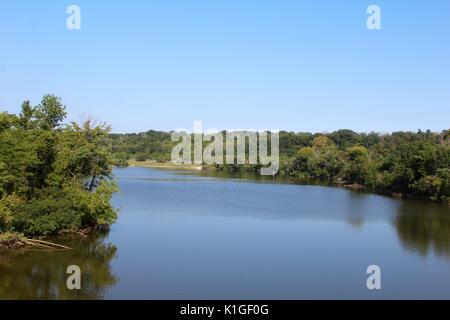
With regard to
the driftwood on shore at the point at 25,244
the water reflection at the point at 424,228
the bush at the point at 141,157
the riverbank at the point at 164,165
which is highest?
the bush at the point at 141,157

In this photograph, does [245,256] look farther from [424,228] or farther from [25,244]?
[424,228]

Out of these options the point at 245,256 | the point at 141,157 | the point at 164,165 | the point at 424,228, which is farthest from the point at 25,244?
the point at 141,157

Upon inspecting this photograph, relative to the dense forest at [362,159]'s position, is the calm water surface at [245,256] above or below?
below

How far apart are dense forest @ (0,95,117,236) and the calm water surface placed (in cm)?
158

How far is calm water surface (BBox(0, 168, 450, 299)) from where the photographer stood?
19844mm

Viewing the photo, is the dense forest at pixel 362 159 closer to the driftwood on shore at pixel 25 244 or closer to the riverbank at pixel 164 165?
the riverbank at pixel 164 165

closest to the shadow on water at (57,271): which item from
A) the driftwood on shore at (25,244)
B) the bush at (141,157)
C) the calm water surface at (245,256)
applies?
the calm water surface at (245,256)

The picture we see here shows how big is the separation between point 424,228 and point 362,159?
145ft

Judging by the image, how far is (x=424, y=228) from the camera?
1400 inches

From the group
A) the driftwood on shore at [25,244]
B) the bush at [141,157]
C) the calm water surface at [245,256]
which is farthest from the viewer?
the bush at [141,157]

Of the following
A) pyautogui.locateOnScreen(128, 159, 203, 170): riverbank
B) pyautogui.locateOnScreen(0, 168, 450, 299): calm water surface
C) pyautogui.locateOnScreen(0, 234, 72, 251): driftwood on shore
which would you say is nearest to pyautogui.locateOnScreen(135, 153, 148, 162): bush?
pyautogui.locateOnScreen(128, 159, 203, 170): riverbank

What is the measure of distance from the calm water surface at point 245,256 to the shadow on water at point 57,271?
41 millimetres

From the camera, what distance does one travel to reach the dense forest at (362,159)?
5655 centimetres
